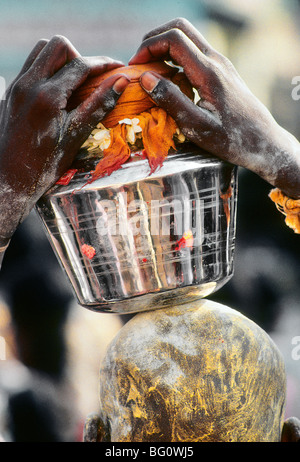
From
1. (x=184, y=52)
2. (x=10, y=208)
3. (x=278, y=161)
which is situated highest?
(x=184, y=52)

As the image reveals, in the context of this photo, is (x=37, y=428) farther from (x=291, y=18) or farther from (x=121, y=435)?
(x=291, y=18)

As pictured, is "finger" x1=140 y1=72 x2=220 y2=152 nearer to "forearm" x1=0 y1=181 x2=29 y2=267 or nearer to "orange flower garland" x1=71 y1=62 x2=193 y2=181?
"orange flower garland" x1=71 y1=62 x2=193 y2=181

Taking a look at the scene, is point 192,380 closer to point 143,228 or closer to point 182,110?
point 143,228

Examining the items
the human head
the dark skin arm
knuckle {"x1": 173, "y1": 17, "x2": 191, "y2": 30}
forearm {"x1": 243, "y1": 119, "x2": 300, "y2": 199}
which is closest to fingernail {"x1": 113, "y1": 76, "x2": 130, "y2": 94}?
the dark skin arm

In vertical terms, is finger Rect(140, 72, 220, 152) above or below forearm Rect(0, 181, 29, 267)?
above

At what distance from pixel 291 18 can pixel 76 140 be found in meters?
1.54

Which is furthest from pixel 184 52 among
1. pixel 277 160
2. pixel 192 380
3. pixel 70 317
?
pixel 70 317

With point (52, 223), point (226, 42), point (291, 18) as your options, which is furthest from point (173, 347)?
point (291, 18)

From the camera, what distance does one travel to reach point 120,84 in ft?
4.05

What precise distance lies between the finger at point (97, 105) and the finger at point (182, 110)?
0.22ft

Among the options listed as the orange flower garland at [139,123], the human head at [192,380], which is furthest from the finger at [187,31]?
the human head at [192,380]

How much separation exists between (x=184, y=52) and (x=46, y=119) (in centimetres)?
39

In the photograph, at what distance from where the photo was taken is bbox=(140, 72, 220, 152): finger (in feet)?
4.03

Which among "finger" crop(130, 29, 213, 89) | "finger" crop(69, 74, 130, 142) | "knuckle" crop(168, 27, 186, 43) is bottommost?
"finger" crop(69, 74, 130, 142)
